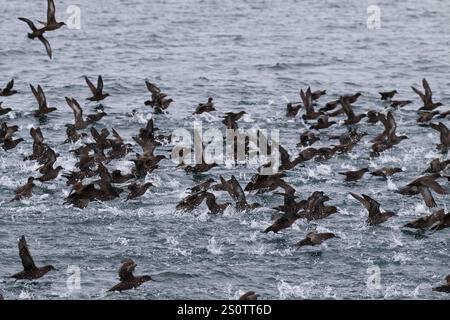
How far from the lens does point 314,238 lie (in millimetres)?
24000

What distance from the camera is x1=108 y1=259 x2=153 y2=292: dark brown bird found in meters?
21.5

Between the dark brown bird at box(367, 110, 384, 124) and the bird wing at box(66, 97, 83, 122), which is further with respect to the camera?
the dark brown bird at box(367, 110, 384, 124)

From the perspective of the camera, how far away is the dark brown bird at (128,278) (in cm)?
2145

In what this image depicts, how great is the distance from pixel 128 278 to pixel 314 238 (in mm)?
4565

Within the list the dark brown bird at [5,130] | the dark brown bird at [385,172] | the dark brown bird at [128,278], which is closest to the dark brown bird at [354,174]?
the dark brown bird at [385,172]

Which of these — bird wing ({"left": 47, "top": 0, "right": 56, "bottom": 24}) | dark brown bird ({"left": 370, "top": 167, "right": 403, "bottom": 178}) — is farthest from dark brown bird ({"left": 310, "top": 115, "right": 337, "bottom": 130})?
bird wing ({"left": 47, "top": 0, "right": 56, "bottom": 24})

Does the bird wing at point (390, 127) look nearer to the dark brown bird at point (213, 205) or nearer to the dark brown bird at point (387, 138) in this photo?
the dark brown bird at point (387, 138)

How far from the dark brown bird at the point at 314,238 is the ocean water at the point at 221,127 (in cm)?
27

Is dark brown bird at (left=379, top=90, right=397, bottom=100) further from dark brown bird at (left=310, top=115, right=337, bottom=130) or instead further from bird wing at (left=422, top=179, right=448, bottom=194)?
bird wing at (left=422, top=179, right=448, bottom=194)

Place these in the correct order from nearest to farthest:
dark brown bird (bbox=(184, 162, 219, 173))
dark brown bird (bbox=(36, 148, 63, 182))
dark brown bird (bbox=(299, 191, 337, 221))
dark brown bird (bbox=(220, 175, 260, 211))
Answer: dark brown bird (bbox=(299, 191, 337, 221)) → dark brown bird (bbox=(220, 175, 260, 211)) → dark brown bird (bbox=(36, 148, 63, 182)) → dark brown bird (bbox=(184, 162, 219, 173))

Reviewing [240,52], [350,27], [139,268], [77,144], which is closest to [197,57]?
Result: [240,52]

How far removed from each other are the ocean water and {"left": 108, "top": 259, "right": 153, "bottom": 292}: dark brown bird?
238 millimetres

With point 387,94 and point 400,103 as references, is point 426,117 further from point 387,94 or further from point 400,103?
point 387,94

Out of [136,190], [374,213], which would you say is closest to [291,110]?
[136,190]
